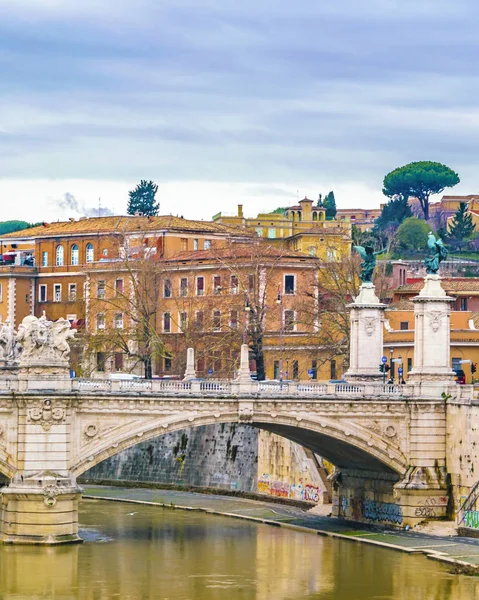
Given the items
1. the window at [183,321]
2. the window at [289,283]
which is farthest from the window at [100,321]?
the window at [289,283]

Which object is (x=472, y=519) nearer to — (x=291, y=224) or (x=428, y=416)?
(x=428, y=416)

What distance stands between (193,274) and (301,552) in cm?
4083

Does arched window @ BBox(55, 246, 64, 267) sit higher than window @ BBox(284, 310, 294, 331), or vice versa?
arched window @ BBox(55, 246, 64, 267)

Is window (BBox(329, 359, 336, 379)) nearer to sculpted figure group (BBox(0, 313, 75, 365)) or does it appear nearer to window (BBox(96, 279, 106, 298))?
window (BBox(96, 279, 106, 298))

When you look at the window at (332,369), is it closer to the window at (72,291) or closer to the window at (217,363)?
the window at (217,363)

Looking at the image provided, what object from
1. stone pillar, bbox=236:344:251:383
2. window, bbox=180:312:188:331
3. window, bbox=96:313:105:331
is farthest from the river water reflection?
window, bbox=96:313:105:331

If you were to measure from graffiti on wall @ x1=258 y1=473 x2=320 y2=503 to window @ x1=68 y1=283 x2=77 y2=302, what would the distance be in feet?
124

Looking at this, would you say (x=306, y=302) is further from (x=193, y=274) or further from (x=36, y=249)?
(x=36, y=249)

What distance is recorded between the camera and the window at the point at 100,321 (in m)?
103

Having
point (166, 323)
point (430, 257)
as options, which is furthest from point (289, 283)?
point (430, 257)

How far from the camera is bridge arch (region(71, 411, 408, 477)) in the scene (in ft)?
223

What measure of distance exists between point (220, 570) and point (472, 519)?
34.3 ft

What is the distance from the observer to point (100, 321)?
353ft

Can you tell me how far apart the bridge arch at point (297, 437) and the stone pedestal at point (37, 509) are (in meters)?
1.29
